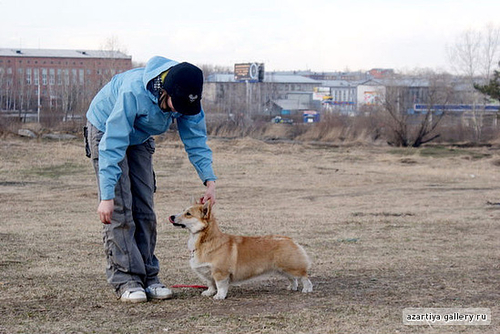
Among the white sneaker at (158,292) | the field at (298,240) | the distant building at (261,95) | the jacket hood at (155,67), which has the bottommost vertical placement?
the field at (298,240)

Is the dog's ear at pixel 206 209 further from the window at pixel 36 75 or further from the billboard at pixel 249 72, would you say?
the billboard at pixel 249 72

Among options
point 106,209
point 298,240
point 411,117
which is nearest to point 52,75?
point 411,117

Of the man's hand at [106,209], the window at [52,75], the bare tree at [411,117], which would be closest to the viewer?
the man's hand at [106,209]

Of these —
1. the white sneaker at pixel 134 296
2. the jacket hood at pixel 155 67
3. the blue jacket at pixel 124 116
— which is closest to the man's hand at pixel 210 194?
the blue jacket at pixel 124 116

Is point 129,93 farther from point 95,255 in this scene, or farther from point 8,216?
point 8,216

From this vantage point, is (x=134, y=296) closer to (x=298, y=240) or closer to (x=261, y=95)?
(x=298, y=240)

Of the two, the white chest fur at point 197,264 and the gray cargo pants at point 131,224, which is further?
the white chest fur at point 197,264

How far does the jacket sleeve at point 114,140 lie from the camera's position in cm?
474

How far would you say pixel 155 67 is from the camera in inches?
191

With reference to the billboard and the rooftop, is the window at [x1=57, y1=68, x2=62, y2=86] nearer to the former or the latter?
the rooftop

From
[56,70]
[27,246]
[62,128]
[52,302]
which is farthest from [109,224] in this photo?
[56,70]

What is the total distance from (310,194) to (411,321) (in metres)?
12.5

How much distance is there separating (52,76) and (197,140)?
304ft

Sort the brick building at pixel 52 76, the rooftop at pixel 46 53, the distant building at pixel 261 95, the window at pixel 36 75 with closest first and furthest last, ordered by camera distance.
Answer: the brick building at pixel 52 76 → the distant building at pixel 261 95 → the window at pixel 36 75 → the rooftop at pixel 46 53
